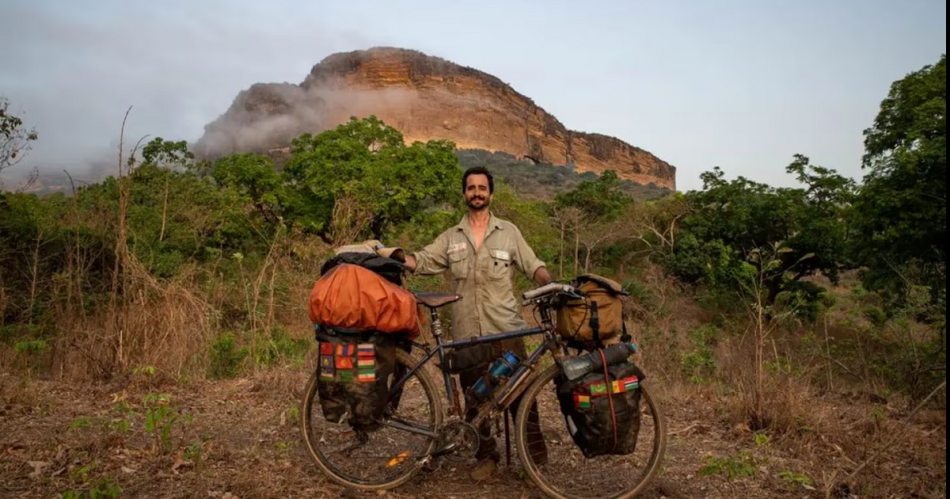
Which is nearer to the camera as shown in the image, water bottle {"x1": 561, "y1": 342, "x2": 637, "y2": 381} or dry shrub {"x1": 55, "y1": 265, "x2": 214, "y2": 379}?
water bottle {"x1": 561, "y1": 342, "x2": 637, "y2": 381}

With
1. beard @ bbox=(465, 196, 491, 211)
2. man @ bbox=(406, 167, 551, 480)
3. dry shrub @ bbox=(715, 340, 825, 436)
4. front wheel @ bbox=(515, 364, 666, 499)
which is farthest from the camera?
dry shrub @ bbox=(715, 340, 825, 436)

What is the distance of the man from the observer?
139 inches

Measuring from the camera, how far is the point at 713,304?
23.7 m

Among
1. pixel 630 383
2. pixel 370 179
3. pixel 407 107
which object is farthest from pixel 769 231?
pixel 407 107

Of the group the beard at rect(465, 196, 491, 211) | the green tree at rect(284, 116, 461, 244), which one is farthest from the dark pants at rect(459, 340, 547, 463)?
the green tree at rect(284, 116, 461, 244)

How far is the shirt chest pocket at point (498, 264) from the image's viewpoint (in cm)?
362

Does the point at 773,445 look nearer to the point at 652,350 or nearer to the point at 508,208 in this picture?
the point at 652,350

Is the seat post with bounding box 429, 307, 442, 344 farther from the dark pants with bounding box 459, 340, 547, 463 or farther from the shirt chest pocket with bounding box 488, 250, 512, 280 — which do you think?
the shirt chest pocket with bounding box 488, 250, 512, 280

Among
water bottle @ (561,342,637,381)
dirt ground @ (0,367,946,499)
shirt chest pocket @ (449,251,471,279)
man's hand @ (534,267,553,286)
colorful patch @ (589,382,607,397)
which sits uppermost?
shirt chest pocket @ (449,251,471,279)

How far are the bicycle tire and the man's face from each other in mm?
976

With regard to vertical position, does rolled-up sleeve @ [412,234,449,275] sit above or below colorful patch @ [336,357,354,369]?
above

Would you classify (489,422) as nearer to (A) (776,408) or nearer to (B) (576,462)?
(B) (576,462)

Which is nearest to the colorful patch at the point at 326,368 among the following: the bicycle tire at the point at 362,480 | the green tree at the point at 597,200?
the bicycle tire at the point at 362,480

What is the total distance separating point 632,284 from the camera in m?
22.7
